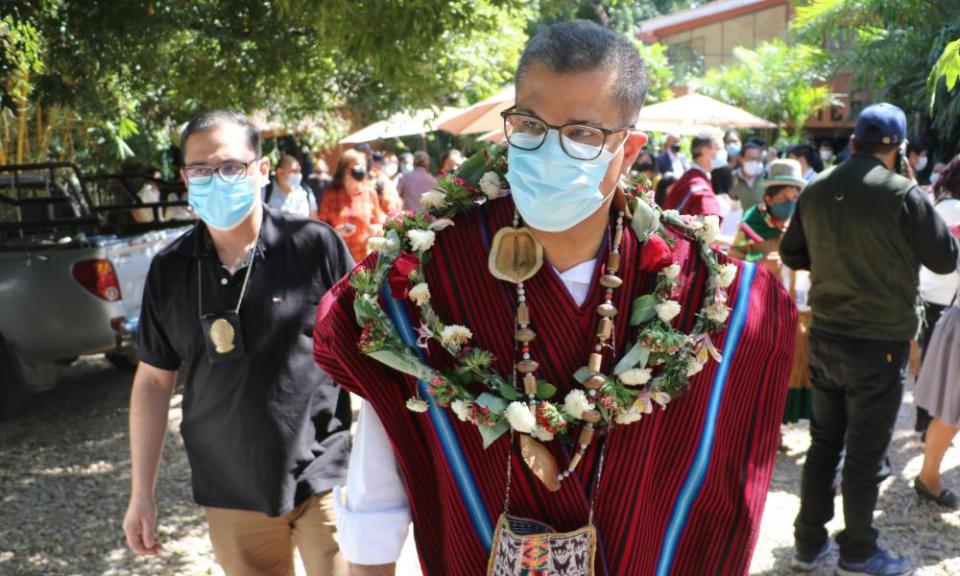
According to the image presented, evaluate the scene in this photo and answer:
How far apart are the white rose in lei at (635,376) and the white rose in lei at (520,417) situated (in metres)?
0.21

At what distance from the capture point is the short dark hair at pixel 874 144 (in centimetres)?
434

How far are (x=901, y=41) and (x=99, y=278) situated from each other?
43.7ft

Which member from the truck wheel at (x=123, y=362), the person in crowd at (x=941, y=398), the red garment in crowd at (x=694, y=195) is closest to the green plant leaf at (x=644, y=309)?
the person in crowd at (x=941, y=398)

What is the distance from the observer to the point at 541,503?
6.66 feet

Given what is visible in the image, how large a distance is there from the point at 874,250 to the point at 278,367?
272 cm

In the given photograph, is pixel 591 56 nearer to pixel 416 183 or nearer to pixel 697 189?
pixel 697 189

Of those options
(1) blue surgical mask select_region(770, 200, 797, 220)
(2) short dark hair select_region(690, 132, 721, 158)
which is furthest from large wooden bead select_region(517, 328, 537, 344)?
(2) short dark hair select_region(690, 132, 721, 158)

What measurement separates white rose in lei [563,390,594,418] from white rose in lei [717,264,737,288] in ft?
1.35

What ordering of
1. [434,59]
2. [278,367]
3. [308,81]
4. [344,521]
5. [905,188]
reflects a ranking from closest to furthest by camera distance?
1. [344,521]
2. [278,367]
3. [905,188]
4. [434,59]
5. [308,81]

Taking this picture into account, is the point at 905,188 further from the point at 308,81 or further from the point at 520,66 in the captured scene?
the point at 308,81

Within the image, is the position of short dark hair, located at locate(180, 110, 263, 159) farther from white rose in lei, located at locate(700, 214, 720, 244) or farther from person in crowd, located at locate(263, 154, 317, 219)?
person in crowd, located at locate(263, 154, 317, 219)

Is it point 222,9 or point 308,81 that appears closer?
point 222,9

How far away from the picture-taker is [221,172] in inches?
128

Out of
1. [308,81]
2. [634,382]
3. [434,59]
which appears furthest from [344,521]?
[308,81]
